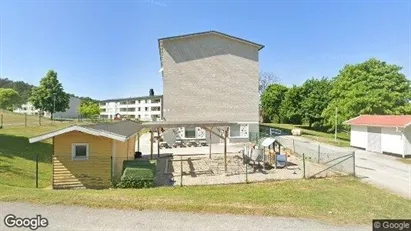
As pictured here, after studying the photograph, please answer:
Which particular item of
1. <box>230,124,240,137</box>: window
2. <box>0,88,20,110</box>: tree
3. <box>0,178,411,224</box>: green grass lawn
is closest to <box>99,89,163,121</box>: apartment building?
<box>0,88,20,110</box>: tree

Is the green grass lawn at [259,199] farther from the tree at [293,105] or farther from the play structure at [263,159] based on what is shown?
the tree at [293,105]

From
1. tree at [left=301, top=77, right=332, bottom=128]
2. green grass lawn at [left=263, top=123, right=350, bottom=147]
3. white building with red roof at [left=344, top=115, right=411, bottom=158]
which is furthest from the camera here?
tree at [left=301, top=77, right=332, bottom=128]

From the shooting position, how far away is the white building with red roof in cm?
2311

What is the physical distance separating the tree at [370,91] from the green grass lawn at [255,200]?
2870cm

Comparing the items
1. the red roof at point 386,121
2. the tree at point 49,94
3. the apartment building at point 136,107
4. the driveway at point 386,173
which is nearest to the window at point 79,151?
the driveway at point 386,173

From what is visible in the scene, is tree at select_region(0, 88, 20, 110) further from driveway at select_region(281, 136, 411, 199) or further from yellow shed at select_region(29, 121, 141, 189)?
driveway at select_region(281, 136, 411, 199)

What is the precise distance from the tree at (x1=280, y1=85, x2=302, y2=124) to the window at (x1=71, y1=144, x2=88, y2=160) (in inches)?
1833

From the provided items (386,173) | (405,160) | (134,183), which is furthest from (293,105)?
(134,183)

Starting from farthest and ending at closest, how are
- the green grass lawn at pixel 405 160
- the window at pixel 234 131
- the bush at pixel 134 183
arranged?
the window at pixel 234 131
the green grass lawn at pixel 405 160
the bush at pixel 134 183

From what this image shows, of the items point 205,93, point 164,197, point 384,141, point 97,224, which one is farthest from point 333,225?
point 205,93

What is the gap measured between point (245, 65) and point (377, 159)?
16.6 metres

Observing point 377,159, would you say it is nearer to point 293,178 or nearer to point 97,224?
point 293,178

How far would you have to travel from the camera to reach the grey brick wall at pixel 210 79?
3067cm

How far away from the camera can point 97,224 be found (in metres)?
7.20
